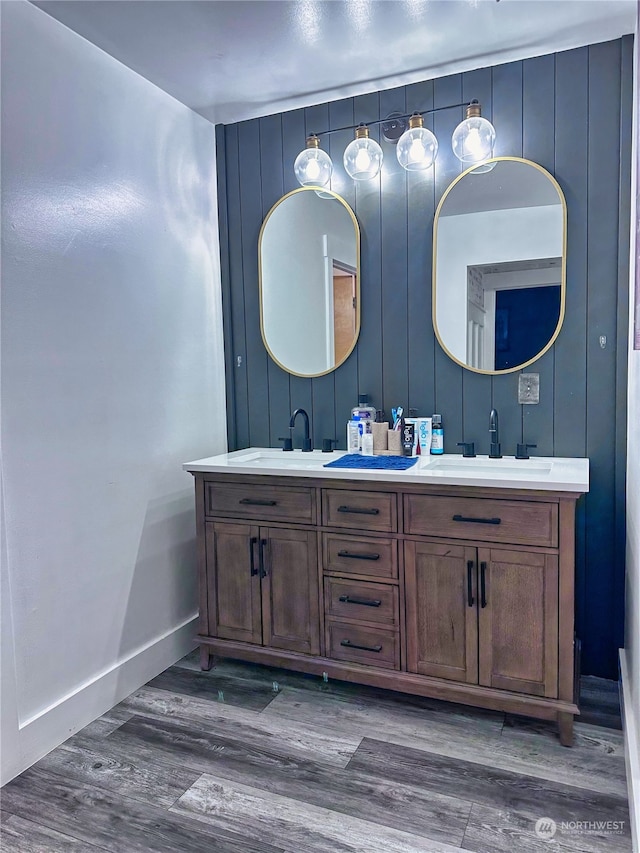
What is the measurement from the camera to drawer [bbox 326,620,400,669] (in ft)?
7.18

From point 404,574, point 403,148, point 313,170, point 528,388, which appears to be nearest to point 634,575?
point 404,574

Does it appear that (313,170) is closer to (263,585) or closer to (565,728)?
(263,585)

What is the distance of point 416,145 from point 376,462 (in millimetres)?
1247

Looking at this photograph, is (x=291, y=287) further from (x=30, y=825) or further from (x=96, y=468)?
(x=30, y=825)

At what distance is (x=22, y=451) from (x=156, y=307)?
88 cm

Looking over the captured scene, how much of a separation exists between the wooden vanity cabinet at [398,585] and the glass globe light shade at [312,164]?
1315 millimetres

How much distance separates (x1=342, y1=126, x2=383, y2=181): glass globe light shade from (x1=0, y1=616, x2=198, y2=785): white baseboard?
6.82 ft

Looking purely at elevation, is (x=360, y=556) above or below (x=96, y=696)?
above

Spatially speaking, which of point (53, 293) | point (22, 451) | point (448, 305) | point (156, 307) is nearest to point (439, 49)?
point (448, 305)

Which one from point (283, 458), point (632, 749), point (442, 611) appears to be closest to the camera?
point (632, 749)

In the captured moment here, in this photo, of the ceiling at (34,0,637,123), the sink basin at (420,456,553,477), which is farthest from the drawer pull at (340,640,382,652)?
the ceiling at (34,0,637,123)
